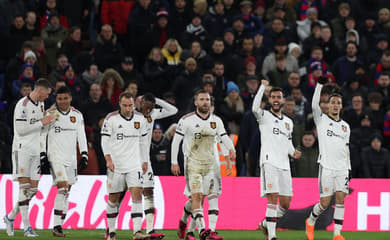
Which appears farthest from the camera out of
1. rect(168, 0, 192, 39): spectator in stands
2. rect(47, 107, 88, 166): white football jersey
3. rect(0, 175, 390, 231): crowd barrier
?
rect(168, 0, 192, 39): spectator in stands

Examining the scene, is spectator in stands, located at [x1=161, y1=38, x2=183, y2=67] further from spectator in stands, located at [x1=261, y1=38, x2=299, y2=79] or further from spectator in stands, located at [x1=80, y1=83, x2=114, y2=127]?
spectator in stands, located at [x1=80, y1=83, x2=114, y2=127]

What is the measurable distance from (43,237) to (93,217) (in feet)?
9.83

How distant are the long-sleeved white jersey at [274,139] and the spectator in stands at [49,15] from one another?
9655 millimetres

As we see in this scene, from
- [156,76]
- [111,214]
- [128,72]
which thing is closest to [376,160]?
[156,76]

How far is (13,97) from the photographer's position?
2408 cm

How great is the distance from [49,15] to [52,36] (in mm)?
574

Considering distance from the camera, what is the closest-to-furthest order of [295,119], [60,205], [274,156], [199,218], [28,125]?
[199,218]
[274,156]
[28,125]
[60,205]
[295,119]

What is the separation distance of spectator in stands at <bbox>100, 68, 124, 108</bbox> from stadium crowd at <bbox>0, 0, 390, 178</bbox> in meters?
0.03

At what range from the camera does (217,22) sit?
26875mm

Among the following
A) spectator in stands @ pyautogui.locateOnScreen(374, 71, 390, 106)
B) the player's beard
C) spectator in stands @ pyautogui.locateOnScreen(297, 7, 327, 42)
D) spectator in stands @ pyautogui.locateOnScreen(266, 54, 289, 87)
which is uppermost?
spectator in stands @ pyautogui.locateOnScreen(297, 7, 327, 42)

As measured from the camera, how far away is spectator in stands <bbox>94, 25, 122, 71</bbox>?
25469mm

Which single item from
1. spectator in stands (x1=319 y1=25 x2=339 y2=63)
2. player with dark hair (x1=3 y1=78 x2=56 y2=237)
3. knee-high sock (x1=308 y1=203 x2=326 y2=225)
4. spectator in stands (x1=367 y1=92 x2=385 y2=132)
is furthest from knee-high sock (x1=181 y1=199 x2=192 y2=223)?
spectator in stands (x1=319 y1=25 x2=339 y2=63)

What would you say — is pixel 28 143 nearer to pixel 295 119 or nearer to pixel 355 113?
pixel 295 119

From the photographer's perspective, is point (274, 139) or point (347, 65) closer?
point (274, 139)
